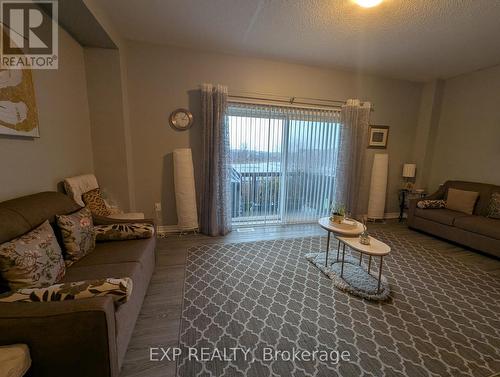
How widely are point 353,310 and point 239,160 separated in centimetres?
241

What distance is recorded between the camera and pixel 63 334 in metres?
0.96

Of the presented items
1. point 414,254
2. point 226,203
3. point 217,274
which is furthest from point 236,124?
point 414,254

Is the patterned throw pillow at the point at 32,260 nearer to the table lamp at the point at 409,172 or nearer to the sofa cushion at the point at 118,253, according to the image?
the sofa cushion at the point at 118,253

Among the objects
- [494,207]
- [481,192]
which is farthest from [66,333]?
[481,192]

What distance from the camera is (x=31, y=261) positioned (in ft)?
3.98

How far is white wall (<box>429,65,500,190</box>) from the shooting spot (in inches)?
135

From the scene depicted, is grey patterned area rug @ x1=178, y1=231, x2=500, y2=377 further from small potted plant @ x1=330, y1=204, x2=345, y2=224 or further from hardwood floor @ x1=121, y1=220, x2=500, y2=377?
small potted plant @ x1=330, y1=204, x2=345, y2=224

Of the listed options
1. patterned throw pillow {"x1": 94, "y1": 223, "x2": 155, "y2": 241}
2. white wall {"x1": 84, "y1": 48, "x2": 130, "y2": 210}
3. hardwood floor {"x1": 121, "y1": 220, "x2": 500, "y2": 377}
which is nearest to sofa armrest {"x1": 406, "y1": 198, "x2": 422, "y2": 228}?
hardwood floor {"x1": 121, "y1": 220, "x2": 500, "y2": 377}

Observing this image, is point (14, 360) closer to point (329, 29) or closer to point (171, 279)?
point (171, 279)

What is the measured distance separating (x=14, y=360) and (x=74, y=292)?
0.27 m

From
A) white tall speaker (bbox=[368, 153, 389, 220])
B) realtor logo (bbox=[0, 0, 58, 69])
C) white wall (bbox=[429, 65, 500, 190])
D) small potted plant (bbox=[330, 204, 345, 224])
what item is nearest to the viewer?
realtor logo (bbox=[0, 0, 58, 69])

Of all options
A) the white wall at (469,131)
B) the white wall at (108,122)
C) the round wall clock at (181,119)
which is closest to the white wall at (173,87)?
the round wall clock at (181,119)

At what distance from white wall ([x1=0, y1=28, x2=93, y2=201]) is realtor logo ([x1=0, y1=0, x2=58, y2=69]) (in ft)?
0.31

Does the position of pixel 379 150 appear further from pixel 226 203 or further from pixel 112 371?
pixel 112 371
